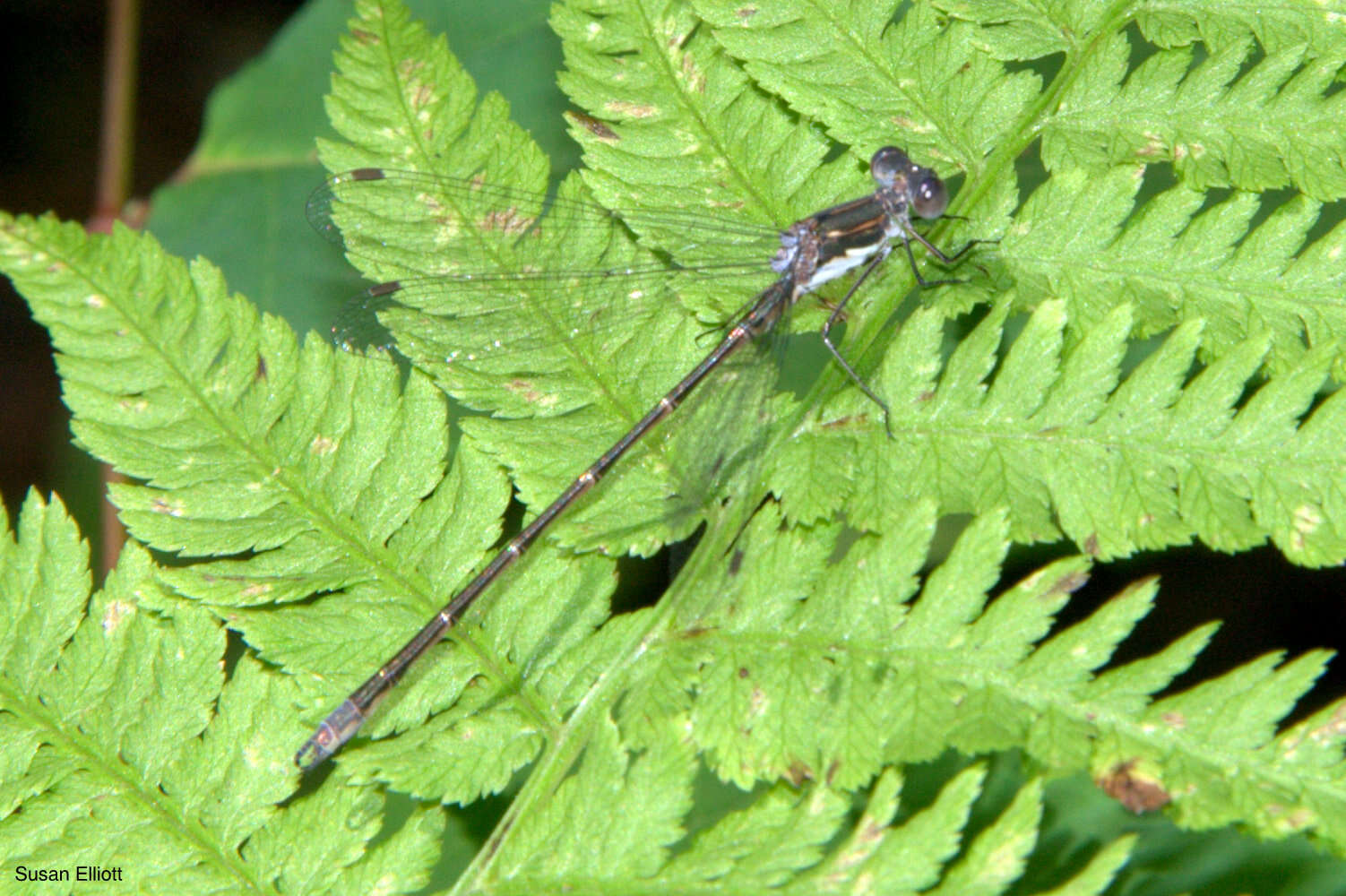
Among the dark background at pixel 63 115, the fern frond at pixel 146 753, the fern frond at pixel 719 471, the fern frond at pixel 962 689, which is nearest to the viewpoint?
the fern frond at pixel 962 689

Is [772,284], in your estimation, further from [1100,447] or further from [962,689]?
[962,689]

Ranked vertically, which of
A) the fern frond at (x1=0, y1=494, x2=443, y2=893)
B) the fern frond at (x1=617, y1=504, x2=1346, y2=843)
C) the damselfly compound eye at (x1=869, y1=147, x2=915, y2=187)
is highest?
the damselfly compound eye at (x1=869, y1=147, x2=915, y2=187)

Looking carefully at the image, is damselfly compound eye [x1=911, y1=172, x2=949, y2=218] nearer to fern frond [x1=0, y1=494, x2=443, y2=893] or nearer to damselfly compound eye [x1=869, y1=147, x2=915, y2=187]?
damselfly compound eye [x1=869, y1=147, x2=915, y2=187]

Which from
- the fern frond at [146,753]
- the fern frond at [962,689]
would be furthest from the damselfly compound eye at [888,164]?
the fern frond at [146,753]

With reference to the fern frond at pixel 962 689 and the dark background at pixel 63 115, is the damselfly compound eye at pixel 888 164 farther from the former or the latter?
the dark background at pixel 63 115

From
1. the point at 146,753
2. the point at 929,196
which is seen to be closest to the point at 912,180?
the point at 929,196

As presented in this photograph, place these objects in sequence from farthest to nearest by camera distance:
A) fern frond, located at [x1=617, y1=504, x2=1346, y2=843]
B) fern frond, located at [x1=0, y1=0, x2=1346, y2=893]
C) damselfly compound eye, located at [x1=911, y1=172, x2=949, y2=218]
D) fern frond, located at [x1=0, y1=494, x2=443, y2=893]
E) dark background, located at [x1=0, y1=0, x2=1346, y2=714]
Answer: dark background, located at [x1=0, y1=0, x2=1346, y2=714] < damselfly compound eye, located at [x1=911, y1=172, x2=949, y2=218] < fern frond, located at [x1=0, y1=494, x2=443, y2=893] < fern frond, located at [x1=0, y1=0, x2=1346, y2=893] < fern frond, located at [x1=617, y1=504, x2=1346, y2=843]

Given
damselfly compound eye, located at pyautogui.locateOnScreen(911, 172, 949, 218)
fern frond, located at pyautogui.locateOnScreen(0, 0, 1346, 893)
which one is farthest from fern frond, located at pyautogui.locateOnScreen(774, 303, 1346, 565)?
damselfly compound eye, located at pyautogui.locateOnScreen(911, 172, 949, 218)
